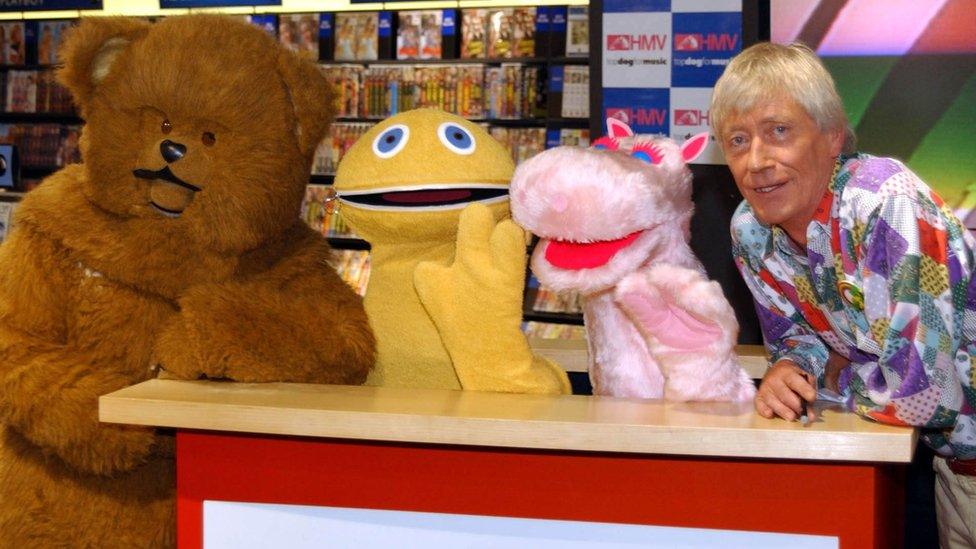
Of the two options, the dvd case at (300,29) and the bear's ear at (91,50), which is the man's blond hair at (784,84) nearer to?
the bear's ear at (91,50)

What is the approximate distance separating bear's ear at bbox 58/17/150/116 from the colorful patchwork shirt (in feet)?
3.62

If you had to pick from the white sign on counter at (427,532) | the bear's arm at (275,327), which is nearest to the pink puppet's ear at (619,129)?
the bear's arm at (275,327)

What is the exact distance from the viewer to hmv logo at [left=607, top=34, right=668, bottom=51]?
3.72 metres

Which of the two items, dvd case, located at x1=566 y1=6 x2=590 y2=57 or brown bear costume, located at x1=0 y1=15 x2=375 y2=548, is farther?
dvd case, located at x1=566 y1=6 x2=590 y2=57

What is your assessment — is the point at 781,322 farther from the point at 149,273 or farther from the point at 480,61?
the point at 480,61

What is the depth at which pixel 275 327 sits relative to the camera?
1739 mm

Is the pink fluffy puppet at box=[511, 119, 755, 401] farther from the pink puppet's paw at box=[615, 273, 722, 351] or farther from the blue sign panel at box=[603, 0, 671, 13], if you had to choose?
the blue sign panel at box=[603, 0, 671, 13]

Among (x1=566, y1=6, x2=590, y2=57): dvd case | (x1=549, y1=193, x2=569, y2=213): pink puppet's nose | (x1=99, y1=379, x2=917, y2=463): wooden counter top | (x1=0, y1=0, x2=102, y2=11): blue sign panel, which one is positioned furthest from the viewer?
(x1=0, y1=0, x2=102, y2=11): blue sign panel

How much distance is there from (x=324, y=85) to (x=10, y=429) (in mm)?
810

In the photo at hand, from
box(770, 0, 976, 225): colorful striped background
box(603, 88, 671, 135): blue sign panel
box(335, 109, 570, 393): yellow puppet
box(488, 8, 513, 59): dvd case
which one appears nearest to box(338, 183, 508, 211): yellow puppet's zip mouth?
box(335, 109, 570, 393): yellow puppet

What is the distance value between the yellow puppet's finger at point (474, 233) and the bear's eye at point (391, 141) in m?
0.21

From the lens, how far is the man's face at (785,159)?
5.36 feet

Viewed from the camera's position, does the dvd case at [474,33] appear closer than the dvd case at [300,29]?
Yes

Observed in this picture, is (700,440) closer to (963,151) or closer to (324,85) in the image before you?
(324,85)
